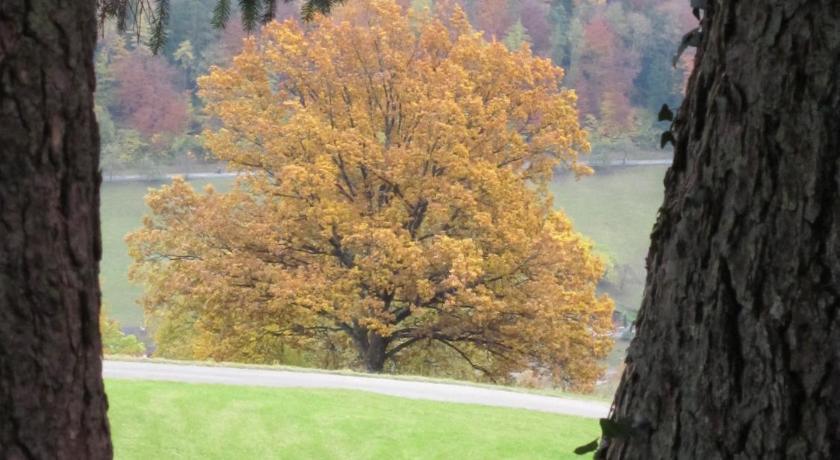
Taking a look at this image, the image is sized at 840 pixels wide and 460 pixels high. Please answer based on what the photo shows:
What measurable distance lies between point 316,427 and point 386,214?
20.1 ft

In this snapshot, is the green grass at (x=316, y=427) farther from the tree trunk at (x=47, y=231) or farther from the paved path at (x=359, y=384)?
the tree trunk at (x=47, y=231)

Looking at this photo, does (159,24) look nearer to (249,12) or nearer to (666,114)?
(249,12)

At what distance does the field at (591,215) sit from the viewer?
2192cm

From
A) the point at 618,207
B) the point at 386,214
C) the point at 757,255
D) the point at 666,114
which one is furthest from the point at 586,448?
the point at 618,207

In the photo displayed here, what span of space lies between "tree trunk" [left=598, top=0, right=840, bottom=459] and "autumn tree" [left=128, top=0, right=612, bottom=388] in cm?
1029

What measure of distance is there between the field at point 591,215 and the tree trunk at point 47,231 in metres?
20.4

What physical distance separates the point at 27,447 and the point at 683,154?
1010 millimetres

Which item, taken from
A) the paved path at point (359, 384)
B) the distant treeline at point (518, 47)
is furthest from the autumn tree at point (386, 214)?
the distant treeline at point (518, 47)

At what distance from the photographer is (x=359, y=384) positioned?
8.94m

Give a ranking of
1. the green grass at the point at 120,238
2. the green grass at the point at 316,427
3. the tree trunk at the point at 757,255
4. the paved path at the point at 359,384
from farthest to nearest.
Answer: the green grass at the point at 120,238
the paved path at the point at 359,384
the green grass at the point at 316,427
the tree trunk at the point at 757,255

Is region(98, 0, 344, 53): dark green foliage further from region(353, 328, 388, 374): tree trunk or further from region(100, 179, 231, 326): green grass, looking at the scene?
region(100, 179, 231, 326): green grass

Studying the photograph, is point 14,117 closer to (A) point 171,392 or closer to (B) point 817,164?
A: (B) point 817,164

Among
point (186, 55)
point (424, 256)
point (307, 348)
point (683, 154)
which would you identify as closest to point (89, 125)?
point (683, 154)

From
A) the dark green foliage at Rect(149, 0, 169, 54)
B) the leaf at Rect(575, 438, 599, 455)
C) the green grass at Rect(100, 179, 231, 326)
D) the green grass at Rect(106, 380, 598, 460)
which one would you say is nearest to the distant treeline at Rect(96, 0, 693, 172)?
the green grass at Rect(100, 179, 231, 326)
